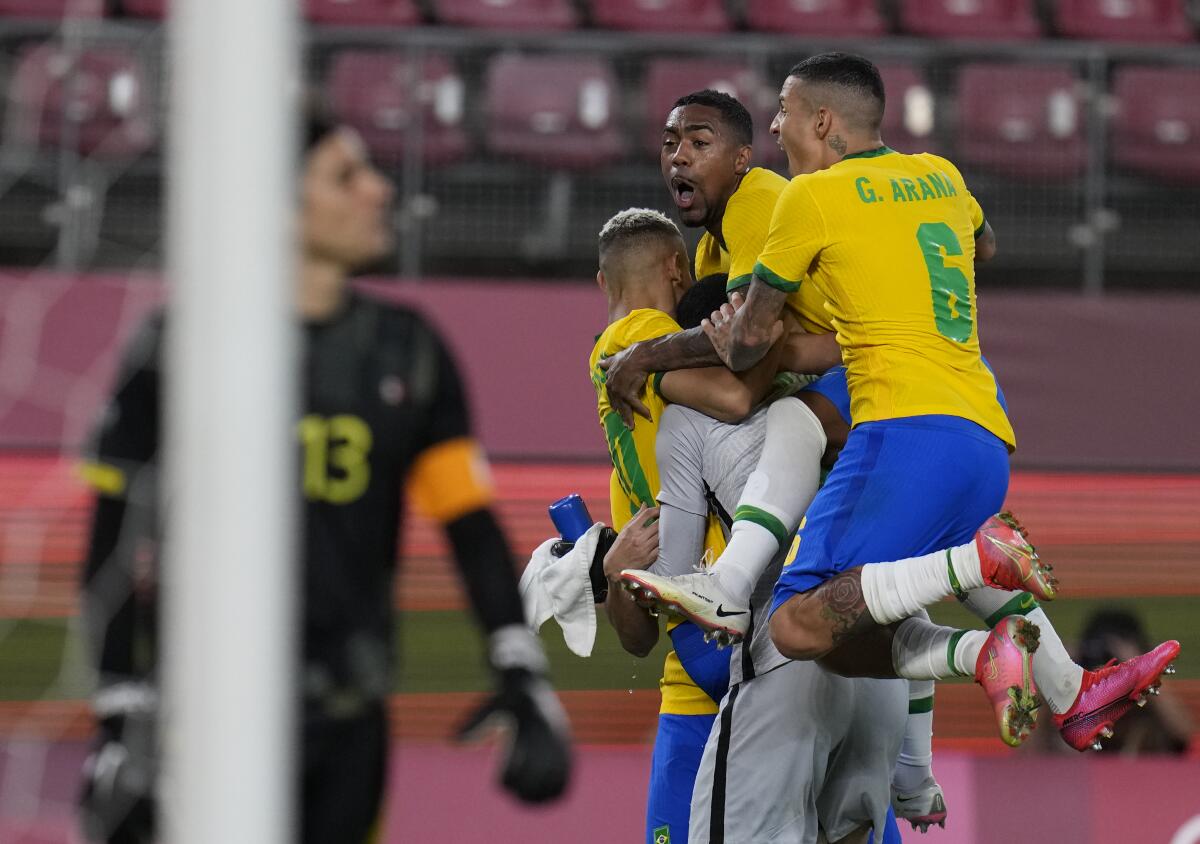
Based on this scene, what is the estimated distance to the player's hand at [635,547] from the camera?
4305mm

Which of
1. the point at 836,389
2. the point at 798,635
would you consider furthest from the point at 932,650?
the point at 836,389

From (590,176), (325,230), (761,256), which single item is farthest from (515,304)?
(325,230)

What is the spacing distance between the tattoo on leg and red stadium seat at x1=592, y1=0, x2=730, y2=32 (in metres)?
5.51

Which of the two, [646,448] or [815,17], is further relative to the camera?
[815,17]

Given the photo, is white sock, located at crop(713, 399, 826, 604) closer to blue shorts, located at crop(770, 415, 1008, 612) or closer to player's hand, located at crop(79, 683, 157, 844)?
blue shorts, located at crop(770, 415, 1008, 612)

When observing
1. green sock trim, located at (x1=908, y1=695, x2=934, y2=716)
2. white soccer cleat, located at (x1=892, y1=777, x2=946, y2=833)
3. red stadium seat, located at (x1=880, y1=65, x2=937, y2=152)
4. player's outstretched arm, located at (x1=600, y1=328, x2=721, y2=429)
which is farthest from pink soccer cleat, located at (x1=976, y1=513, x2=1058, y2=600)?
red stadium seat, located at (x1=880, y1=65, x2=937, y2=152)

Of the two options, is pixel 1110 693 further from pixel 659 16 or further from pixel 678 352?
pixel 659 16

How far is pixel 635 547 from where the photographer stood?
4.33 metres

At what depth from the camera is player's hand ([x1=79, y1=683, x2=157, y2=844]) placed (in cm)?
265

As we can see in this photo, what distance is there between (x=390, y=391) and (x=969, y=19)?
7.01 metres

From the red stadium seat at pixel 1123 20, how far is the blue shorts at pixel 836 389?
18.1 feet

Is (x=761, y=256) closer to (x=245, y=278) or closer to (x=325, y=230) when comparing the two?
(x=325, y=230)

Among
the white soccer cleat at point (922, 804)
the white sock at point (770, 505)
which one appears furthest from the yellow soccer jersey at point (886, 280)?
the white soccer cleat at point (922, 804)

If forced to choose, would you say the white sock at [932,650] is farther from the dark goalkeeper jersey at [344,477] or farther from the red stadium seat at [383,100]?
the red stadium seat at [383,100]
